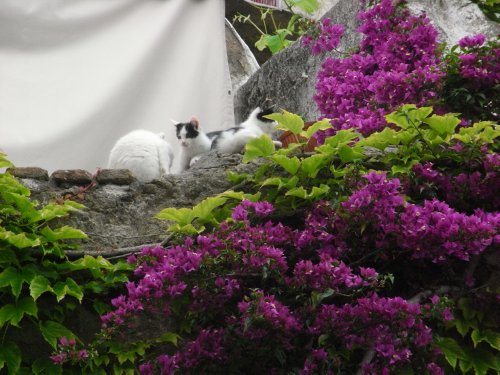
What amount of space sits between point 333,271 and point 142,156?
168cm

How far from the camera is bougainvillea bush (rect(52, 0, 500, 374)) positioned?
2.67 metres

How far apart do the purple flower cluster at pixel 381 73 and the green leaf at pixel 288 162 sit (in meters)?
0.66

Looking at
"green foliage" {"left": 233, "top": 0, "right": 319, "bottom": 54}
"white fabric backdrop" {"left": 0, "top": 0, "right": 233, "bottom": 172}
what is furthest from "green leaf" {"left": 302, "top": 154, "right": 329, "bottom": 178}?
"green foliage" {"left": 233, "top": 0, "right": 319, "bottom": 54}

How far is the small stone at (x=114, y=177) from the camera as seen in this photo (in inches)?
139

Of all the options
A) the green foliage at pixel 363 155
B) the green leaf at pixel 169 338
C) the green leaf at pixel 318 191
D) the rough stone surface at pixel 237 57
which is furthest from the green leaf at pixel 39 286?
the rough stone surface at pixel 237 57

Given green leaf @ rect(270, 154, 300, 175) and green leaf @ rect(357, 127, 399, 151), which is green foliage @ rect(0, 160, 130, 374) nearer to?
green leaf @ rect(270, 154, 300, 175)

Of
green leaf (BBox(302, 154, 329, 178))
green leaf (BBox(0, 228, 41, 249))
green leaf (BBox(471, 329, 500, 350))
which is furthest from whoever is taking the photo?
green leaf (BBox(302, 154, 329, 178))

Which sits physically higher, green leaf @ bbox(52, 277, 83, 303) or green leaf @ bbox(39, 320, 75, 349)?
green leaf @ bbox(52, 277, 83, 303)

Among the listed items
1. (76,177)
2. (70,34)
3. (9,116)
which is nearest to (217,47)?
(70,34)

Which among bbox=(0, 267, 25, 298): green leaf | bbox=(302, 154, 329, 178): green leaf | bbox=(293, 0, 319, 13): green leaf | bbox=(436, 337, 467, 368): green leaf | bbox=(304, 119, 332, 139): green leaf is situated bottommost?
bbox=(436, 337, 467, 368): green leaf

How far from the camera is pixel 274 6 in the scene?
671 cm

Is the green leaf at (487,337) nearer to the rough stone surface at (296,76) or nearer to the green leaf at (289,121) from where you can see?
the green leaf at (289,121)

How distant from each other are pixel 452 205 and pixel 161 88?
8.91 ft

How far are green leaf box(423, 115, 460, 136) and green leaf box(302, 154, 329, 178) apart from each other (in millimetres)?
478
